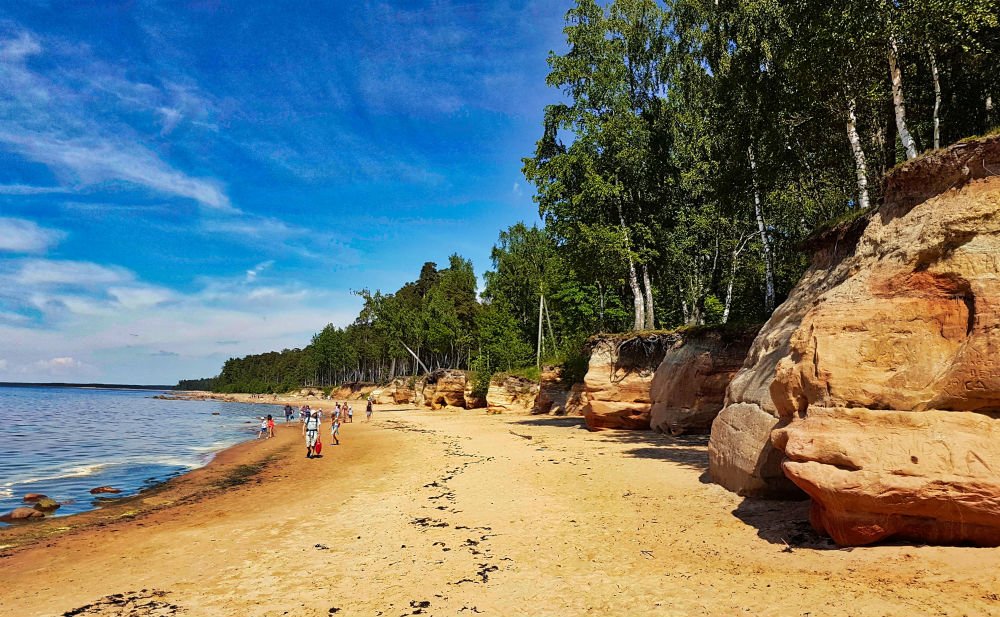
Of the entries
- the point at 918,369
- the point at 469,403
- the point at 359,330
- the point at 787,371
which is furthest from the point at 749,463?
the point at 359,330

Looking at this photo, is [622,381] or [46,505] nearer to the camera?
[46,505]

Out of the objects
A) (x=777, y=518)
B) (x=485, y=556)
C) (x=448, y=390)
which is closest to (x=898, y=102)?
(x=777, y=518)

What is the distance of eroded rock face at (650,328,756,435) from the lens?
16375 mm

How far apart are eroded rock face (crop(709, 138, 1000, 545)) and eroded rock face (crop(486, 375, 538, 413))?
103 feet

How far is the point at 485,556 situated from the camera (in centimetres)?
694

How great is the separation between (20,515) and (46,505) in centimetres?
95

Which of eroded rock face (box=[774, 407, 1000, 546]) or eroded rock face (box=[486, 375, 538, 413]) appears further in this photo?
eroded rock face (box=[486, 375, 538, 413])

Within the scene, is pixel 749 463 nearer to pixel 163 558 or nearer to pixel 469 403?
pixel 163 558

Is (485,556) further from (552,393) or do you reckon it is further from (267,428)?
(267,428)

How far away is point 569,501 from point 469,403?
40.3 metres

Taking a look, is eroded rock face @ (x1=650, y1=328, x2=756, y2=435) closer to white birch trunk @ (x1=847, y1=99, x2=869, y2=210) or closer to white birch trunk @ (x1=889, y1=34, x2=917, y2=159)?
white birch trunk @ (x1=847, y1=99, x2=869, y2=210)

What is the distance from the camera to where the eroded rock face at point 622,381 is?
21.1m

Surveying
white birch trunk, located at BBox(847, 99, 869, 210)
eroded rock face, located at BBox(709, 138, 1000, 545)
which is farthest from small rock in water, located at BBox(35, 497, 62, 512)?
white birch trunk, located at BBox(847, 99, 869, 210)

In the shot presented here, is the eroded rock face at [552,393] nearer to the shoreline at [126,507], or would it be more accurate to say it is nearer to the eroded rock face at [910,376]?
the shoreline at [126,507]
